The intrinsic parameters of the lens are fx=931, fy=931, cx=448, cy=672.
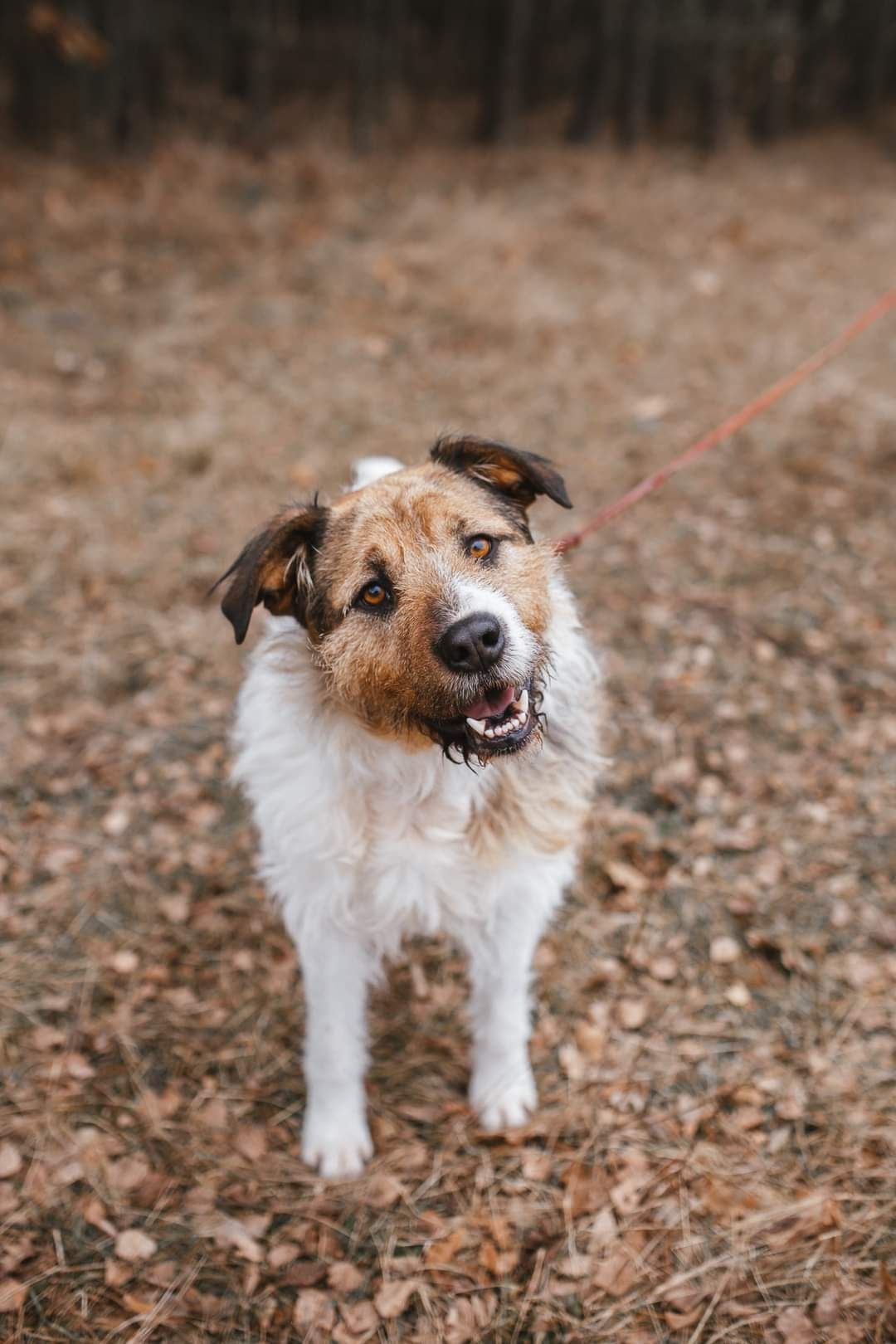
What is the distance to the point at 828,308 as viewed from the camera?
9953 mm

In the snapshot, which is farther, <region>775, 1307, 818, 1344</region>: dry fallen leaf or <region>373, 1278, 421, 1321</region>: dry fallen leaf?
<region>373, 1278, 421, 1321</region>: dry fallen leaf

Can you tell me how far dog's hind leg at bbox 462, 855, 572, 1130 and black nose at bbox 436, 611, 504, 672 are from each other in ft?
2.85

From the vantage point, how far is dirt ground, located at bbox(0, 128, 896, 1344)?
10.0 ft

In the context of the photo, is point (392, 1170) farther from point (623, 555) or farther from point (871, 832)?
point (623, 555)

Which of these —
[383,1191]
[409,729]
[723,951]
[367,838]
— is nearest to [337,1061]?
[383,1191]

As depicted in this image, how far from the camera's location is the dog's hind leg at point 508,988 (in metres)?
3.11

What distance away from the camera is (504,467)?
119 inches

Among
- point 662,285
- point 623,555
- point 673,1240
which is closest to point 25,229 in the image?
point 662,285

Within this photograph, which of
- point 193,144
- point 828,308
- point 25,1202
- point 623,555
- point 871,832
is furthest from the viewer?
point 193,144

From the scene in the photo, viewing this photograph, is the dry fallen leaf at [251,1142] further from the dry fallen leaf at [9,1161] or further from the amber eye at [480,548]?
the amber eye at [480,548]

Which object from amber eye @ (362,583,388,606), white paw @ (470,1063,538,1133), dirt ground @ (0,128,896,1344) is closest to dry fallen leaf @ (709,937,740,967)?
dirt ground @ (0,128,896,1344)

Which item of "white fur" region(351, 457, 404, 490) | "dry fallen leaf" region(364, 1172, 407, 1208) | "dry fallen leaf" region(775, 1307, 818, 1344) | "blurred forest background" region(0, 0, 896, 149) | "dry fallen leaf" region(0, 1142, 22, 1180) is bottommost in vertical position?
"dry fallen leaf" region(364, 1172, 407, 1208)

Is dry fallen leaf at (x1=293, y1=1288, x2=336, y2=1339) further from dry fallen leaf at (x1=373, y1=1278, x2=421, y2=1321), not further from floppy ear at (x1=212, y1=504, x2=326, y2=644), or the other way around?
floppy ear at (x1=212, y1=504, x2=326, y2=644)

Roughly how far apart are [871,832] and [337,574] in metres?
3.06
